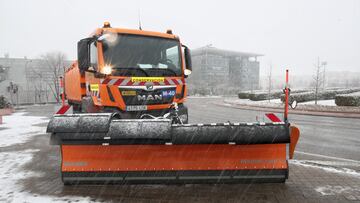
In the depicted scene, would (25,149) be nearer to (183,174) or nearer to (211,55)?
(183,174)

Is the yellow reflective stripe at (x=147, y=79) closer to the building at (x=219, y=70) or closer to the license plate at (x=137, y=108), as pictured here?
the license plate at (x=137, y=108)

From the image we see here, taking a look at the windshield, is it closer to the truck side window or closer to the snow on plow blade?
the truck side window

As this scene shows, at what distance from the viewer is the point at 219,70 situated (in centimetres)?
7975

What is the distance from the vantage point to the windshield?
4.98 metres

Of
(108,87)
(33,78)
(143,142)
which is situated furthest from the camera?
(33,78)

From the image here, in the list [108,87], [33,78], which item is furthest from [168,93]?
[33,78]

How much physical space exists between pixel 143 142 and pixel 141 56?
220 cm

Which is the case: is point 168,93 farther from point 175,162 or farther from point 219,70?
point 219,70

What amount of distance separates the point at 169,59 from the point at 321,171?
3912 mm

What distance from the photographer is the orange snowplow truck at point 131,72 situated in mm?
4848

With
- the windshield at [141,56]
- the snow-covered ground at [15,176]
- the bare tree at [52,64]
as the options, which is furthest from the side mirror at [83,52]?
the bare tree at [52,64]

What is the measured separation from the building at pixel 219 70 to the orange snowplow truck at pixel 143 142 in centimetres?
6177

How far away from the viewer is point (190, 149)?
4.01 meters

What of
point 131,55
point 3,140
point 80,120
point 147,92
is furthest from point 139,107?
point 3,140
